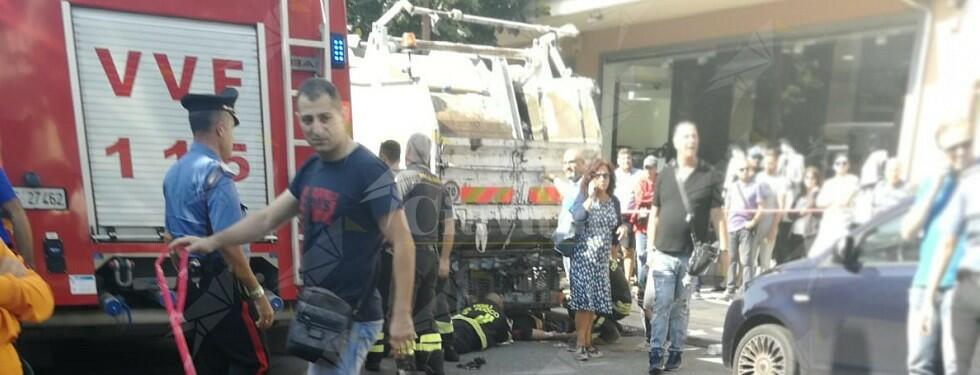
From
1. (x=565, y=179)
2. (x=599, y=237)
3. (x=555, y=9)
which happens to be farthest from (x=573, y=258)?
(x=555, y=9)

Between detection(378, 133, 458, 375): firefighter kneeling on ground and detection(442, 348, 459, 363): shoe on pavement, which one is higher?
detection(378, 133, 458, 375): firefighter kneeling on ground

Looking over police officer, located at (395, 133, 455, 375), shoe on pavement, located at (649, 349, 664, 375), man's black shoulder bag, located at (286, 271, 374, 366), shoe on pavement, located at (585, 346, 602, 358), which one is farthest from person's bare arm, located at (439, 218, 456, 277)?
shoe on pavement, located at (585, 346, 602, 358)

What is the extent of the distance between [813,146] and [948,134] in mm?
168

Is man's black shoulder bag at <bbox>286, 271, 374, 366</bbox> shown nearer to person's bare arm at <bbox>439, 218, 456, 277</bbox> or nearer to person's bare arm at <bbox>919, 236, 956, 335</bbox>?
person's bare arm at <bbox>439, 218, 456, 277</bbox>

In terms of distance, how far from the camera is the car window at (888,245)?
3.34 ft

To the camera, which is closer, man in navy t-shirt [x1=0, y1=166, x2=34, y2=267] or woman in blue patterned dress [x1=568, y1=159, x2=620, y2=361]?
woman in blue patterned dress [x1=568, y1=159, x2=620, y2=361]

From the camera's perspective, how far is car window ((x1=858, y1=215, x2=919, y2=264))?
1.02 metres

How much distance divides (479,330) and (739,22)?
118 inches

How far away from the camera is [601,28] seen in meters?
1.40

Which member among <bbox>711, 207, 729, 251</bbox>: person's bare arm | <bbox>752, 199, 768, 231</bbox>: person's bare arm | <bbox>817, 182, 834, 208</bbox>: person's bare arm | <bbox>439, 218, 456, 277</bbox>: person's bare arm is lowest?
<bbox>439, 218, 456, 277</bbox>: person's bare arm

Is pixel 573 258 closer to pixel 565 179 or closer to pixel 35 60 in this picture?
pixel 565 179

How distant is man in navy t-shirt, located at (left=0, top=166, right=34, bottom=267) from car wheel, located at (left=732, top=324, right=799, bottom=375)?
102 inches

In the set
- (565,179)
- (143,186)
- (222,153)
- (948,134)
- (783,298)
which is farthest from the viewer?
(143,186)

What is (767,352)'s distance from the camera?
1.58m
